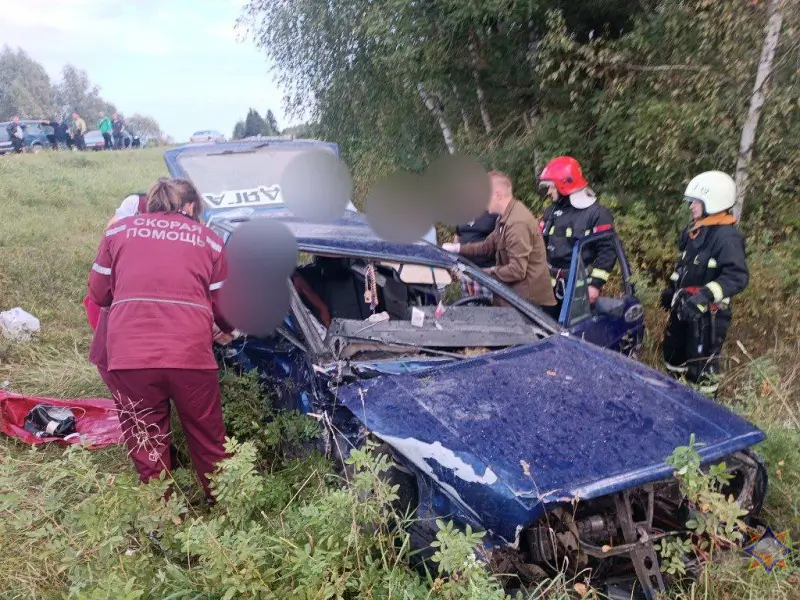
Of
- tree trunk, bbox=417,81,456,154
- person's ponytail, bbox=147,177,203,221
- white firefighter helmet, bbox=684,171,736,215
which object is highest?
tree trunk, bbox=417,81,456,154

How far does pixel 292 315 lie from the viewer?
9.48ft

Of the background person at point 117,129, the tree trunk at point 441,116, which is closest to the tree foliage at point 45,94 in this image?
the background person at point 117,129

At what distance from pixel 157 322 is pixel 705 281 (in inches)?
130

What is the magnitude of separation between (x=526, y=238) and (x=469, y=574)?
259 cm

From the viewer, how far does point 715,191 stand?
3717mm

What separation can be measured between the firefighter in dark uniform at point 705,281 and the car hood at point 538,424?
1.13 metres

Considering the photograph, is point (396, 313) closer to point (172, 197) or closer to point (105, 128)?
point (172, 197)

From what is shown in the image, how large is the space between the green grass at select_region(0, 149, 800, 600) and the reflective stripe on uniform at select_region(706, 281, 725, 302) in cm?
53

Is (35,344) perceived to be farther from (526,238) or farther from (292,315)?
(526,238)

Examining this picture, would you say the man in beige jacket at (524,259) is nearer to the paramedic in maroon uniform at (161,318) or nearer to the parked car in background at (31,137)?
the paramedic in maroon uniform at (161,318)

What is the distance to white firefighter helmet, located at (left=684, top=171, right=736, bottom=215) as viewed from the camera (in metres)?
3.69

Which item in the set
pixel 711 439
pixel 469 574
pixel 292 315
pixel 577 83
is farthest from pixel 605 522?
pixel 577 83

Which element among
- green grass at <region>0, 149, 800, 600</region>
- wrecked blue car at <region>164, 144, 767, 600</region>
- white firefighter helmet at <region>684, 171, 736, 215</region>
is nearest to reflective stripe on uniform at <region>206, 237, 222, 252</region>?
wrecked blue car at <region>164, 144, 767, 600</region>

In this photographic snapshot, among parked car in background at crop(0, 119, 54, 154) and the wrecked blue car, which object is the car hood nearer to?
the wrecked blue car
